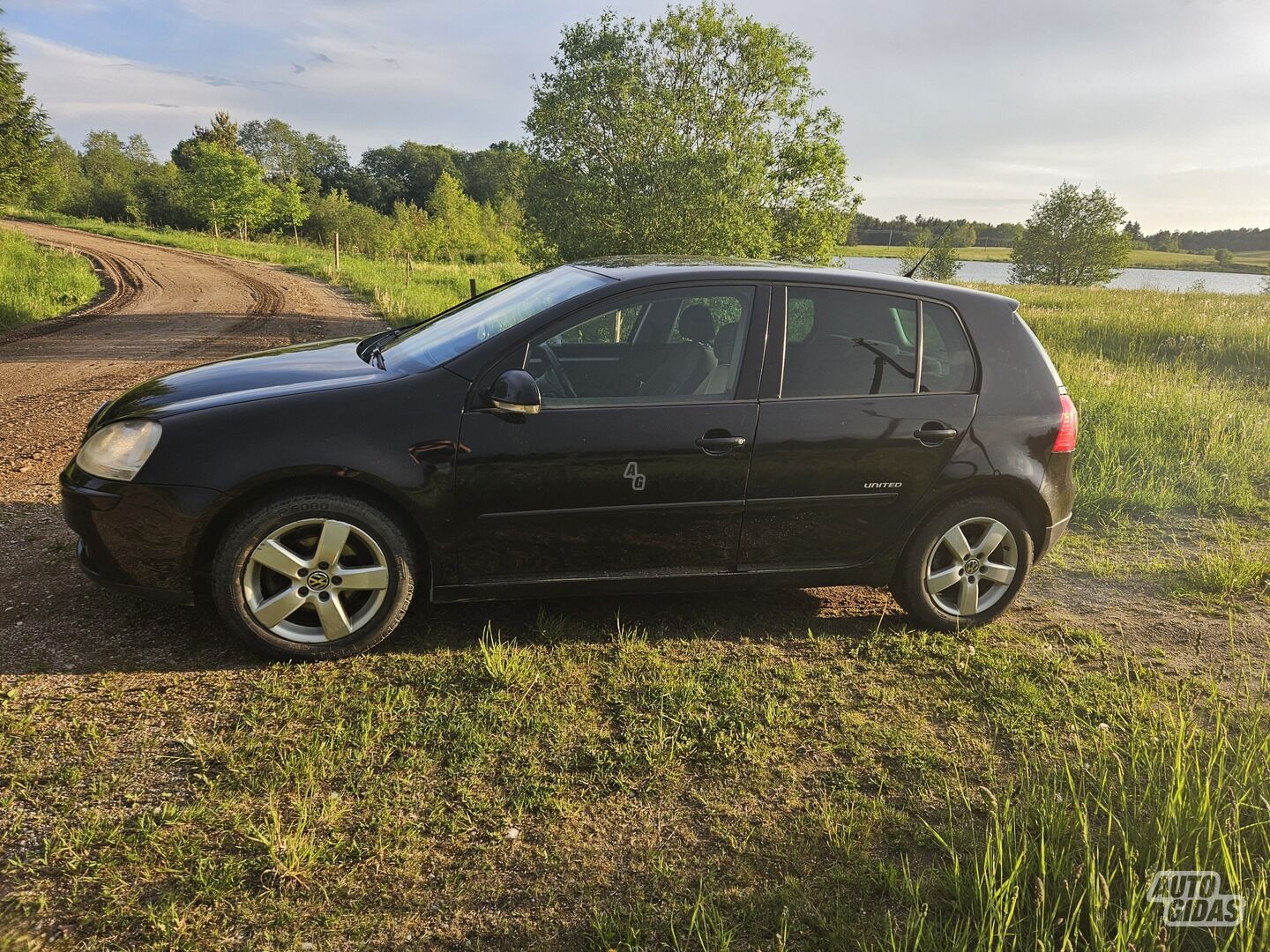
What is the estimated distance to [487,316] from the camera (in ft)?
12.9

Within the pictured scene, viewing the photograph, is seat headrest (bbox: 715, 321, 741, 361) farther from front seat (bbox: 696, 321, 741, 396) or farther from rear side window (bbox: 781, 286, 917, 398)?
rear side window (bbox: 781, 286, 917, 398)

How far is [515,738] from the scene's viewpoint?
2.92 metres

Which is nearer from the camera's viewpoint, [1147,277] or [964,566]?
[964,566]

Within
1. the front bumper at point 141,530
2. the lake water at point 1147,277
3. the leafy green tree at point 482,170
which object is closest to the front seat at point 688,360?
the lake water at point 1147,277

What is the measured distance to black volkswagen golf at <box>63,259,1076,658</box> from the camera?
10.4 ft

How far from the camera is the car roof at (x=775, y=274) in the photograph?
3.69 metres

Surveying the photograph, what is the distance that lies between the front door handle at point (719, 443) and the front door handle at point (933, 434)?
88 cm

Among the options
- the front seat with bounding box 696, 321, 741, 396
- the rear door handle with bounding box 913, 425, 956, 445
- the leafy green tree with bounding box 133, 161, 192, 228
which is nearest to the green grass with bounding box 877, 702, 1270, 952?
the rear door handle with bounding box 913, 425, 956, 445

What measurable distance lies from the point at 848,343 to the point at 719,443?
0.85 m

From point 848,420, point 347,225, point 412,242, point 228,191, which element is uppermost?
point 228,191

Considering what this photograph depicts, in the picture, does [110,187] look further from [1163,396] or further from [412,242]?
[1163,396]

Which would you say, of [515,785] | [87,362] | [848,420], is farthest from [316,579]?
[87,362]

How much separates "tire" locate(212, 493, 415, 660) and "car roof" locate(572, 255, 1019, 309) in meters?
1.60

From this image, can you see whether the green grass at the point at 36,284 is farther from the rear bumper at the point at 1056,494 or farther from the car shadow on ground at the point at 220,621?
the rear bumper at the point at 1056,494
